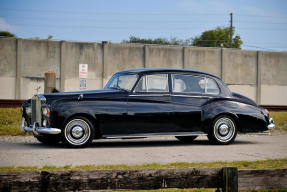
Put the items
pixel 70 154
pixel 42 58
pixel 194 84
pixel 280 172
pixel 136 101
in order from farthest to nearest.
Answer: pixel 42 58 → pixel 194 84 → pixel 136 101 → pixel 70 154 → pixel 280 172

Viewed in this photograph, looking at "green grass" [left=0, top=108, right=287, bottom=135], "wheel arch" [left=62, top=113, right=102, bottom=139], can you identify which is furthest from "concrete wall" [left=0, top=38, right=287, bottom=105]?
"wheel arch" [left=62, top=113, right=102, bottom=139]

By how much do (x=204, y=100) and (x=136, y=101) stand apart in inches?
64.9

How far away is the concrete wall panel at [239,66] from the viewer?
36.3 metres

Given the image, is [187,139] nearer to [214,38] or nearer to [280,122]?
[280,122]

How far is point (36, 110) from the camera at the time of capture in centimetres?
934

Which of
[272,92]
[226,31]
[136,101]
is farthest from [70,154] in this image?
[226,31]

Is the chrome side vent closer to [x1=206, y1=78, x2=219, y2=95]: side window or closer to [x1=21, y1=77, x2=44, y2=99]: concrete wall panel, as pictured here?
[x1=206, y1=78, x2=219, y2=95]: side window

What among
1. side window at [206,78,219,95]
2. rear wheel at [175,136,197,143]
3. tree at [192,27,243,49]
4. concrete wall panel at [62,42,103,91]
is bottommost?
rear wheel at [175,136,197,143]

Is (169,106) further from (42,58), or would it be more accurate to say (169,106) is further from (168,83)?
(42,58)

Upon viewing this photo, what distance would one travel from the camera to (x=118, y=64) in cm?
3328

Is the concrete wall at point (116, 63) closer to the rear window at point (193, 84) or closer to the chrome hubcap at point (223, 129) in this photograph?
the rear window at point (193, 84)

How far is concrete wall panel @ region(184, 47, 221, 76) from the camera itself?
35.1m

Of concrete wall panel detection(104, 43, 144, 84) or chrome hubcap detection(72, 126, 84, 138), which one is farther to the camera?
concrete wall panel detection(104, 43, 144, 84)

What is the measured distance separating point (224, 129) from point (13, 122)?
23.3 feet
